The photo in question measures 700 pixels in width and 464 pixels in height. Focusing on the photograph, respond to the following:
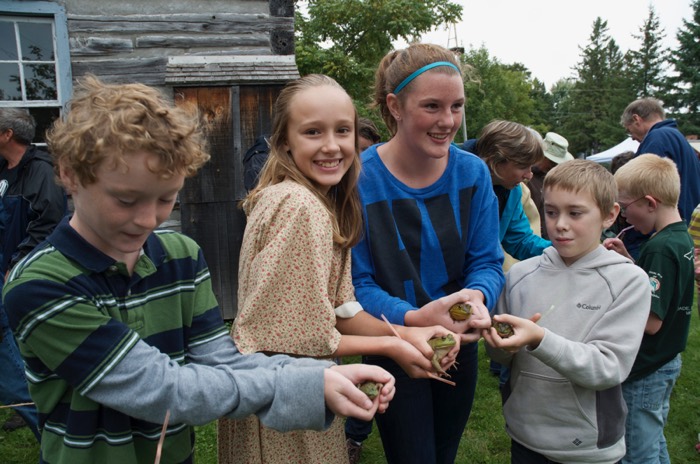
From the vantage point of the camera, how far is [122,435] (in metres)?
1.54

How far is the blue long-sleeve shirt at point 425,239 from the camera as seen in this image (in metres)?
2.26

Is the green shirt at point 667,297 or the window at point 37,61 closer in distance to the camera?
the green shirt at point 667,297

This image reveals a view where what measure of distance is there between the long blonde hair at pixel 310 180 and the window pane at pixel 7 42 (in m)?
5.01

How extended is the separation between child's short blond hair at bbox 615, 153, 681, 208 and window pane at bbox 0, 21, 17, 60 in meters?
6.00

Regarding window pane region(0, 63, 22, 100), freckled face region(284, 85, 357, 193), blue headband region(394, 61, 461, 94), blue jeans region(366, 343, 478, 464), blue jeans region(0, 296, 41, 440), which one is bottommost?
blue jeans region(0, 296, 41, 440)

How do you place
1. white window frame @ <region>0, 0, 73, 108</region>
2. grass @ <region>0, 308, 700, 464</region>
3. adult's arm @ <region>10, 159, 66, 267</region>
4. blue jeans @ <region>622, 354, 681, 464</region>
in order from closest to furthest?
blue jeans @ <region>622, 354, 681, 464</region>
grass @ <region>0, 308, 700, 464</region>
adult's arm @ <region>10, 159, 66, 267</region>
white window frame @ <region>0, 0, 73, 108</region>

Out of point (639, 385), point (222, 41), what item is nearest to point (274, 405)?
point (639, 385)

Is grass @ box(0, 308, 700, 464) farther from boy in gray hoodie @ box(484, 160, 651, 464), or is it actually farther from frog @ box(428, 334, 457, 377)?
frog @ box(428, 334, 457, 377)

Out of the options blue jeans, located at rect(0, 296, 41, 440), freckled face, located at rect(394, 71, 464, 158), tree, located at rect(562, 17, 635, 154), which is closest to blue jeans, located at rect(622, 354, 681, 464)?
freckled face, located at rect(394, 71, 464, 158)

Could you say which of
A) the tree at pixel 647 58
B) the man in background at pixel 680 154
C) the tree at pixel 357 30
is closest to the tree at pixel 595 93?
the tree at pixel 647 58

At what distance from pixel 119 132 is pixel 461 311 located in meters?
1.37

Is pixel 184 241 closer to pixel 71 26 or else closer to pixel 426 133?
pixel 426 133

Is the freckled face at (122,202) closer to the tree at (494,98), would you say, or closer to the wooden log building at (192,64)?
the wooden log building at (192,64)

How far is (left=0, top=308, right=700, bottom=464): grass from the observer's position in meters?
3.96
